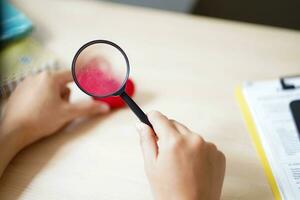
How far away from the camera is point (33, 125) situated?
2.79 feet

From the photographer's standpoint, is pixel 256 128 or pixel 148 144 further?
pixel 256 128

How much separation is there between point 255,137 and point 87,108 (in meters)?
0.39

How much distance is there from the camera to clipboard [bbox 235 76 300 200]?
0.77 metres

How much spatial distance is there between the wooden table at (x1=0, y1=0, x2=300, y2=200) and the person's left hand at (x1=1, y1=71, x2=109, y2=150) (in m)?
0.03

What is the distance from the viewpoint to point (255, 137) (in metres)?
0.85

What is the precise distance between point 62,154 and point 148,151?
0.25m

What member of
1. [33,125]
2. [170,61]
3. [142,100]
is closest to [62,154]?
[33,125]

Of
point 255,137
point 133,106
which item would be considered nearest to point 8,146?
point 133,106

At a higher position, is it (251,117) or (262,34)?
(262,34)

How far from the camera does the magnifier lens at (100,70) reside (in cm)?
72

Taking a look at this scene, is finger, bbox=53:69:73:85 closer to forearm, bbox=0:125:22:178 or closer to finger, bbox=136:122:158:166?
forearm, bbox=0:125:22:178

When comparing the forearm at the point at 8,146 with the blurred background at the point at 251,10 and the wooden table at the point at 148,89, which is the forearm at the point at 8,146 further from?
the blurred background at the point at 251,10

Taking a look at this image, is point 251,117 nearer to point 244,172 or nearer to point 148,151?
point 244,172

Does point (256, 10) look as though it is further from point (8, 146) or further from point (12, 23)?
point (8, 146)
